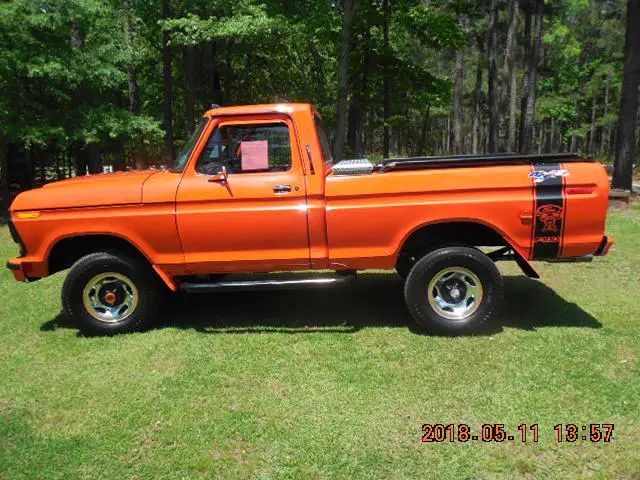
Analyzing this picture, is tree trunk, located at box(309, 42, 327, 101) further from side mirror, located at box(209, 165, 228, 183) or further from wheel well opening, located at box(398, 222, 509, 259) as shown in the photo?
side mirror, located at box(209, 165, 228, 183)

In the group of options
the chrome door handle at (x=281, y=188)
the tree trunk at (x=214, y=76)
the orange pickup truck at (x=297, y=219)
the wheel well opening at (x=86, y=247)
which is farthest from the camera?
the tree trunk at (x=214, y=76)

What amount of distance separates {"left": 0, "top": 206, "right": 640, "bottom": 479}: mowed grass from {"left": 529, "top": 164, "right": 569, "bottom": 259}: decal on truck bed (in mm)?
945

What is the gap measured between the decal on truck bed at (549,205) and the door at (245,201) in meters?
2.14

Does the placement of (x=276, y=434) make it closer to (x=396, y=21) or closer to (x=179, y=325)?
(x=179, y=325)

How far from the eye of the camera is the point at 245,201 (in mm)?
4750

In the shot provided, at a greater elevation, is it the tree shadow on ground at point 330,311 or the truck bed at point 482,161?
the truck bed at point 482,161

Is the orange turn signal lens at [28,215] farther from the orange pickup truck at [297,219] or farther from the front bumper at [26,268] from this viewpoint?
the front bumper at [26,268]

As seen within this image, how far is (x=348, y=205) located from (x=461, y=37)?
14.4 metres

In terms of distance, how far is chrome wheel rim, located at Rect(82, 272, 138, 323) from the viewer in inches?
197

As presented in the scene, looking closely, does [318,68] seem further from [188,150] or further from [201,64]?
[188,150]

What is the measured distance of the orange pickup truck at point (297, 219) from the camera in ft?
15.1

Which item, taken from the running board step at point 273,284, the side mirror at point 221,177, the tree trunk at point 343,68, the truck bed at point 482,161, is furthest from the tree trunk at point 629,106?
the side mirror at point 221,177

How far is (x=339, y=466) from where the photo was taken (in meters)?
3.02

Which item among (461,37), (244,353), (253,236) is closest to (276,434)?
(244,353)
